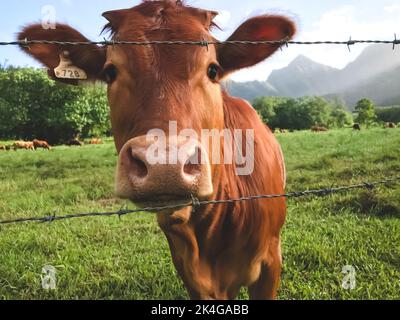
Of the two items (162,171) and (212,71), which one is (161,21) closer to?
(212,71)

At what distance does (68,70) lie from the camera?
117 inches

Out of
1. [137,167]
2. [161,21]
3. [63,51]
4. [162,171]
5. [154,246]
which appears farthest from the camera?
[154,246]

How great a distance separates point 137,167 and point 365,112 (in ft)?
73.4

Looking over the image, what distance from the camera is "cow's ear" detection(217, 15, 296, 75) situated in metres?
2.89

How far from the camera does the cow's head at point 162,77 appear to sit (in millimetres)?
Result: 1954

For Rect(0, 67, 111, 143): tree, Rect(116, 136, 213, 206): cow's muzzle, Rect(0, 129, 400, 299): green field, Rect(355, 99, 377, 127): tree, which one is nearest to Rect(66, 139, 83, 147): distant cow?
Rect(0, 67, 111, 143): tree

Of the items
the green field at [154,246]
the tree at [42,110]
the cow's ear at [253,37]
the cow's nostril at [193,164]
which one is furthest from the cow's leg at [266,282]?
the tree at [42,110]

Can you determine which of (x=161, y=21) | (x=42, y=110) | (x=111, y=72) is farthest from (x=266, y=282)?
(x=42, y=110)

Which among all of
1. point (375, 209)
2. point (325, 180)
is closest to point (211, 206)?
point (375, 209)

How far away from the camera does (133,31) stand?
250cm

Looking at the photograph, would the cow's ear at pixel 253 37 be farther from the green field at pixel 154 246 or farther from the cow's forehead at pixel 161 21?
the green field at pixel 154 246

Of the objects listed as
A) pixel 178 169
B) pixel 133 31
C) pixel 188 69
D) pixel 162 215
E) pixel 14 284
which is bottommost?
pixel 14 284

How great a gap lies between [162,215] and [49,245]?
290 cm

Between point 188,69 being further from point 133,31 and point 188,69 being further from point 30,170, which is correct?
point 30,170
